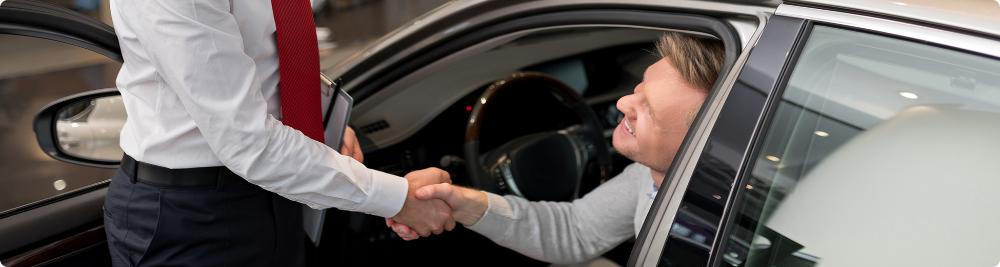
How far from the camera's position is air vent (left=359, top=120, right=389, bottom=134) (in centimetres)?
221

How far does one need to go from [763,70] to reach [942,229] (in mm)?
302

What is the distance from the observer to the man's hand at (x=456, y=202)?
178 centimetres

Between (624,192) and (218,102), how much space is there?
36.5 inches

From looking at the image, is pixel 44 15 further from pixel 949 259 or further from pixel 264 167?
pixel 949 259

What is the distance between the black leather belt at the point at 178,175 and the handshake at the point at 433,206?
0.36 m

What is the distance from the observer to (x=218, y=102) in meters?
1.37

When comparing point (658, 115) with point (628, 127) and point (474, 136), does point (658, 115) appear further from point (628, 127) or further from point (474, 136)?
point (474, 136)

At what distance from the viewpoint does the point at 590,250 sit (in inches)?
76.8

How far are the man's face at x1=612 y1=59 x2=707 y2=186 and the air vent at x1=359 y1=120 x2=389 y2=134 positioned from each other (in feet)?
2.49

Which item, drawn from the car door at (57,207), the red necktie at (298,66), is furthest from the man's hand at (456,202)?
the car door at (57,207)

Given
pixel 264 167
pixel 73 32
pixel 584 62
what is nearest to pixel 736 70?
pixel 264 167

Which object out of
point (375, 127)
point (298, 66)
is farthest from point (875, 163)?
point (375, 127)

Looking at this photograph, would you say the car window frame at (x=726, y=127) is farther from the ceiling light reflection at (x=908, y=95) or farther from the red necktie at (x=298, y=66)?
the red necktie at (x=298, y=66)

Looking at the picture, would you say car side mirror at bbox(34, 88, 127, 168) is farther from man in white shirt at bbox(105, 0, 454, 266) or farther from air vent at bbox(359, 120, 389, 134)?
air vent at bbox(359, 120, 389, 134)
